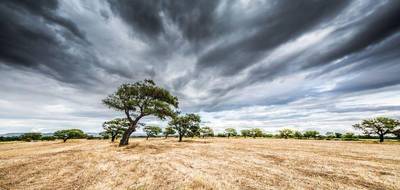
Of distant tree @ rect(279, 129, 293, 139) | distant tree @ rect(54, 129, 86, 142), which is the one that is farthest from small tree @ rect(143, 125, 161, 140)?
distant tree @ rect(279, 129, 293, 139)

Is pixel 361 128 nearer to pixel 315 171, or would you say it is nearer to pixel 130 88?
pixel 315 171

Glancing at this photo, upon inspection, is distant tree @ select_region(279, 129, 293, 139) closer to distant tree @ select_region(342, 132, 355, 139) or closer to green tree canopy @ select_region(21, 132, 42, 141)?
distant tree @ select_region(342, 132, 355, 139)

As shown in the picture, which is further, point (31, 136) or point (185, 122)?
point (31, 136)

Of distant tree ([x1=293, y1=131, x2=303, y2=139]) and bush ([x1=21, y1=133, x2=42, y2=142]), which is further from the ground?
bush ([x1=21, y1=133, x2=42, y2=142])

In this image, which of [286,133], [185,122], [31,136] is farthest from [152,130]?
[286,133]

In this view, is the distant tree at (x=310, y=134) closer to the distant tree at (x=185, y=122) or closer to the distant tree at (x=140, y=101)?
the distant tree at (x=185, y=122)

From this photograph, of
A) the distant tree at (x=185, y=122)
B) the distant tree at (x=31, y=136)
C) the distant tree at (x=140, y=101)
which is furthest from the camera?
the distant tree at (x=31, y=136)

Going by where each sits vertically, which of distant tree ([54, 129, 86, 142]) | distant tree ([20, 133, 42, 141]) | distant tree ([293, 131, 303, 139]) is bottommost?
distant tree ([293, 131, 303, 139])

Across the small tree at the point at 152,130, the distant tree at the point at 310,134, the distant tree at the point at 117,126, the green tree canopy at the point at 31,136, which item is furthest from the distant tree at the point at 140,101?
the distant tree at the point at 310,134

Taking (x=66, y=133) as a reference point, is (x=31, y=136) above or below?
below

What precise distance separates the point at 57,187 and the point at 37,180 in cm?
242

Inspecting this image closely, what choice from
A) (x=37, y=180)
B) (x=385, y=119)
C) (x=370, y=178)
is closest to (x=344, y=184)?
(x=370, y=178)

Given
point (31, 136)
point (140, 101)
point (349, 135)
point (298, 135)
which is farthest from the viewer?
point (298, 135)

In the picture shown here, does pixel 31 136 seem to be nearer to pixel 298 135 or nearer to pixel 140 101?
pixel 140 101
